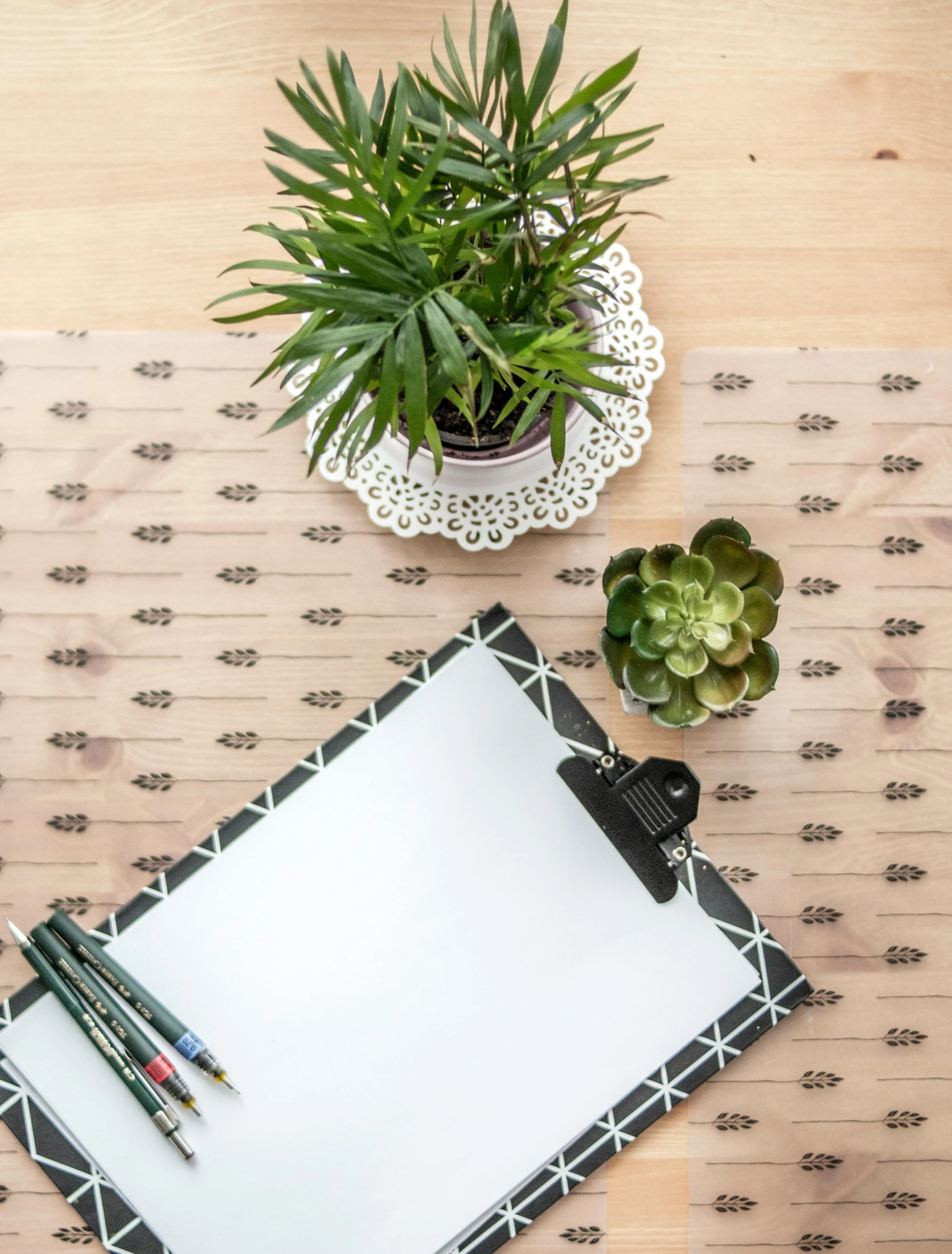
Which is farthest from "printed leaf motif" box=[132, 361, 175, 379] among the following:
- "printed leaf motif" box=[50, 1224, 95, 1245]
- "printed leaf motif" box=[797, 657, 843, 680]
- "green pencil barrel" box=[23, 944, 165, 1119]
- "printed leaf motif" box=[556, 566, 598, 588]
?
"printed leaf motif" box=[50, 1224, 95, 1245]

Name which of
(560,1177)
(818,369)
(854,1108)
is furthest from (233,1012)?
(818,369)

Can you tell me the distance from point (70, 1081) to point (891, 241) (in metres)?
0.98

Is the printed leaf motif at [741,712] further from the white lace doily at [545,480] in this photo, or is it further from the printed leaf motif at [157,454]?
the printed leaf motif at [157,454]

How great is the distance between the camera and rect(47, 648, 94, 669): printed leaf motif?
833 millimetres

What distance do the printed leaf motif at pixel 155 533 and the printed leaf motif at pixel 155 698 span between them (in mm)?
127

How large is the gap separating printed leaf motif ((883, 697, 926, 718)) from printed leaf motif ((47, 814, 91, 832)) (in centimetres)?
68

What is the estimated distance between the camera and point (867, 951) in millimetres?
812

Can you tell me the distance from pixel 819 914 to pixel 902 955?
8 cm

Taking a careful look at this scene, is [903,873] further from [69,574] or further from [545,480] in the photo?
[69,574]

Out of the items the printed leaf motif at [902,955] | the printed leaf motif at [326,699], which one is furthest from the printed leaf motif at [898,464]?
the printed leaf motif at [326,699]

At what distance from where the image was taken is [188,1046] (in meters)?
0.77

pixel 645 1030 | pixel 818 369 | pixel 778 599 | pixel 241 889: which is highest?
pixel 818 369

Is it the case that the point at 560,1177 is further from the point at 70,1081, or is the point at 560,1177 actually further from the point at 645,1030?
the point at 70,1081

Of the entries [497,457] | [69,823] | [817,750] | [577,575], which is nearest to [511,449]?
[497,457]
